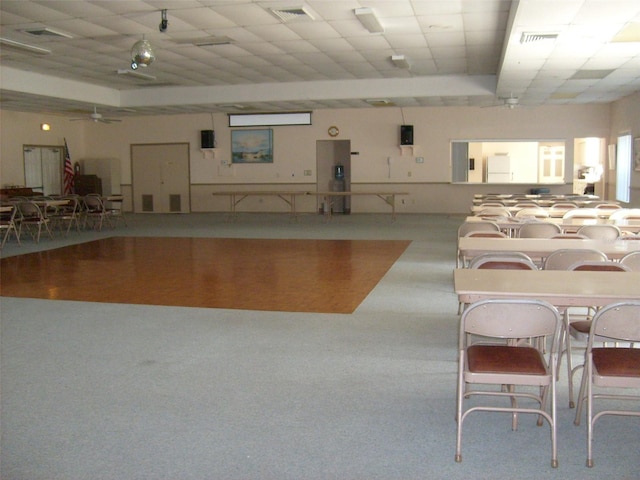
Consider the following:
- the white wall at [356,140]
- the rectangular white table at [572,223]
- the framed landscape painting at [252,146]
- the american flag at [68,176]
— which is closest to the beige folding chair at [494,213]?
the rectangular white table at [572,223]

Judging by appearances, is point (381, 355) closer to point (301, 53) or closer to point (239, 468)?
point (239, 468)

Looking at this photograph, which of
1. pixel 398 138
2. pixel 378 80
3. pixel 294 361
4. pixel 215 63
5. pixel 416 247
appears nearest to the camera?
pixel 294 361

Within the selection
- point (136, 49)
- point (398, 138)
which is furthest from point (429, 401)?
point (398, 138)

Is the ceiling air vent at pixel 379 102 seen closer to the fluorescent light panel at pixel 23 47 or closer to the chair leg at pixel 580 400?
the fluorescent light panel at pixel 23 47

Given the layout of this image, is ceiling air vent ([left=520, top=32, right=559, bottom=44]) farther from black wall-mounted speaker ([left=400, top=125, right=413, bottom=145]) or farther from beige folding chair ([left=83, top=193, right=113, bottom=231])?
beige folding chair ([left=83, top=193, right=113, bottom=231])

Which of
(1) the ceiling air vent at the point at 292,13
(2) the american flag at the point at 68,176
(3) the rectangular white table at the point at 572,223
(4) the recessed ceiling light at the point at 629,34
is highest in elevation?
(1) the ceiling air vent at the point at 292,13

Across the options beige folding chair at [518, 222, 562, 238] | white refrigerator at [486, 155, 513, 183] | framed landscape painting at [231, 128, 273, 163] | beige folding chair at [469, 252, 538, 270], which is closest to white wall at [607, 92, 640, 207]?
white refrigerator at [486, 155, 513, 183]

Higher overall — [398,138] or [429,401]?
[398,138]

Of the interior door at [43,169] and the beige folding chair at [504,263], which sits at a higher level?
the interior door at [43,169]

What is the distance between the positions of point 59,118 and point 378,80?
9.79m

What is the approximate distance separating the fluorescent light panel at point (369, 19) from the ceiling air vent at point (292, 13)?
2.11 ft

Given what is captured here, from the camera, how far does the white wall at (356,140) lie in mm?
16719

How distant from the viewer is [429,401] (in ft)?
12.2

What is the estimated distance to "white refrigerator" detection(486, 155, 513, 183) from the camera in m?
19.1
